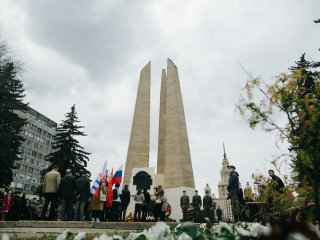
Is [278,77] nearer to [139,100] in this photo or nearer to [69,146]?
[139,100]

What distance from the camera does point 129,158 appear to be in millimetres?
22906

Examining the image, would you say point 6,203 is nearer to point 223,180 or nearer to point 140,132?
point 140,132

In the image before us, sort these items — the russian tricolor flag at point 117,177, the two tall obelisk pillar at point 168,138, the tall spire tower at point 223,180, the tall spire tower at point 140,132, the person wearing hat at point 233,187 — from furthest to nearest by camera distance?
the tall spire tower at point 223,180 < the tall spire tower at point 140,132 < the two tall obelisk pillar at point 168,138 < the russian tricolor flag at point 117,177 < the person wearing hat at point 233,187

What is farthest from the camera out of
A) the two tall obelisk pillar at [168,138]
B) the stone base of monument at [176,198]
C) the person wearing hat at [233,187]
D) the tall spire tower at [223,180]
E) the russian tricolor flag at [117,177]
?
the tall spire tower at [223,180]

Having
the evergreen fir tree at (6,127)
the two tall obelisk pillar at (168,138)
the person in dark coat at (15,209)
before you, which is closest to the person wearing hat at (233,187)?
the person in dark coat at (15,209)

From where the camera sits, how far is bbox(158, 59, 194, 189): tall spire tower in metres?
21.0

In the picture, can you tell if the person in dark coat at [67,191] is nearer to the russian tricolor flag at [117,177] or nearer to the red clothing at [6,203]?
the red clothing at [6,203]

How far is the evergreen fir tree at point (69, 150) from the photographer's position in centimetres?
2786

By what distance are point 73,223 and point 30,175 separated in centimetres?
7003

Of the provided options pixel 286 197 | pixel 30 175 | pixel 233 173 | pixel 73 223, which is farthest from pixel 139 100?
pixel 30 175

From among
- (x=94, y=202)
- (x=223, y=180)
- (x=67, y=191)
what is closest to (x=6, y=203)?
(x=94, y=202)

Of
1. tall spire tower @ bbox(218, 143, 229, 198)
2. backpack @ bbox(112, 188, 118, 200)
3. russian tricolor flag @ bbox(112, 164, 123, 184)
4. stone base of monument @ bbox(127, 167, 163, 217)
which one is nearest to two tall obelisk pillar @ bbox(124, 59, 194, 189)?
stone base of monument @ bbox(127, 167, 163, 217)

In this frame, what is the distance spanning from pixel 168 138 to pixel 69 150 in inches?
427

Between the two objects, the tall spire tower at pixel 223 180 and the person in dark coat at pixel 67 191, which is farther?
the tall spire tower at pixel 223 180
